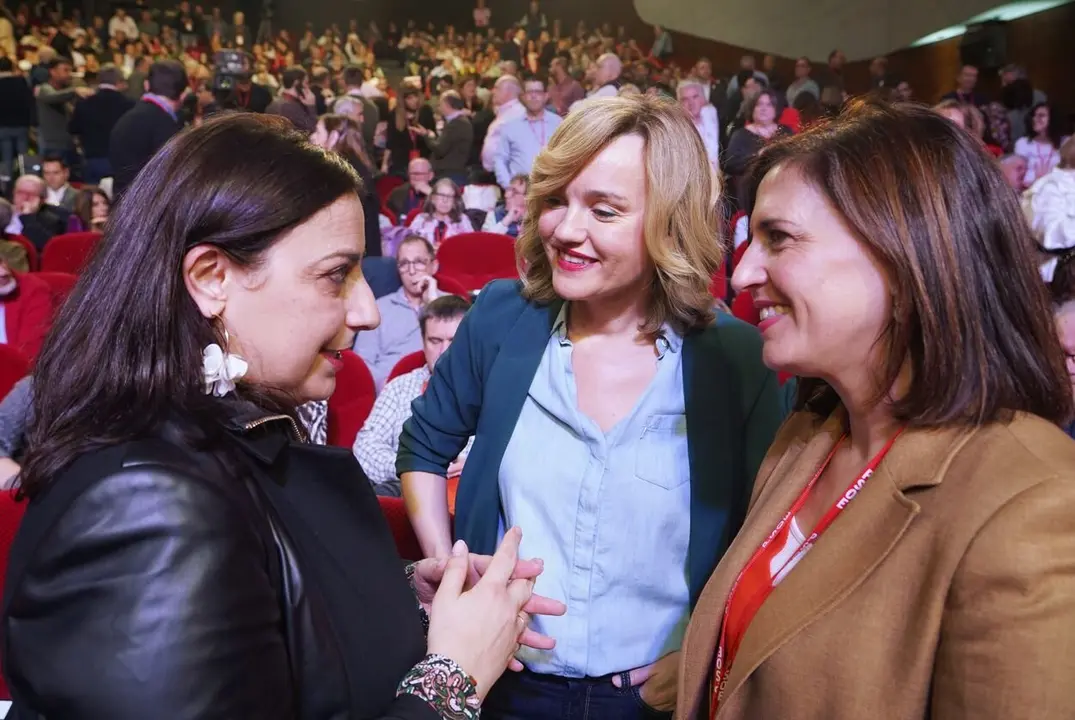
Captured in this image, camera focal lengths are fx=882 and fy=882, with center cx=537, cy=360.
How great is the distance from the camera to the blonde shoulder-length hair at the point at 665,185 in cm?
149

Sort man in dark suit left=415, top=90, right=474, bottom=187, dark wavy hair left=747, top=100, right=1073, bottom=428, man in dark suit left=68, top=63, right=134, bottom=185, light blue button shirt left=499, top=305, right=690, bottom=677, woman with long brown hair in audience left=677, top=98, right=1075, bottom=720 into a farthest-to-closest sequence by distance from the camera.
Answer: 1. man in dark suit left=415, top=90, right=474, bottom=187
2. man in dark suit left=68, top=63, right=134, bottom=185
3. light blue button shirt left=499, top=305, right=690, bottom=677
4. dark wavy hair left=747, top=100, right=1073, bottom=428
5. woman with long brown hair in audience left=677, top=98, right=1075, bottom=720

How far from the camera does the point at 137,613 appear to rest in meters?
0.76

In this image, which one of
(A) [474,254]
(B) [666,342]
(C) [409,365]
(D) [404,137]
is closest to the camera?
(B) [666,342]

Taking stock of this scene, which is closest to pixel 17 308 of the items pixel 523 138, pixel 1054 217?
pixel 523 138

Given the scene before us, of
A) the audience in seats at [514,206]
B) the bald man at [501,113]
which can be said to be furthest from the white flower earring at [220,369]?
the bald man at [501,113]

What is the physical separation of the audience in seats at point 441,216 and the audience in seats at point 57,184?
10.8 ft

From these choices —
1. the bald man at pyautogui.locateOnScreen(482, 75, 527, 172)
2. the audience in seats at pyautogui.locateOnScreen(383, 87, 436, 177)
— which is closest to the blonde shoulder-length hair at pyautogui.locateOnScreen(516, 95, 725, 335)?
the bald man at pyautogui.locateOnScreen(482, 75, 527, 172)

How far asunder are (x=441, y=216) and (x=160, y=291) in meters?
5.23

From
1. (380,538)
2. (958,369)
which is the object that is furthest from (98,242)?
(958,369)

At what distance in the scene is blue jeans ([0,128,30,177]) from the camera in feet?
30.2

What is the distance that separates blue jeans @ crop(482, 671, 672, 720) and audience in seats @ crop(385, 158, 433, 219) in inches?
244

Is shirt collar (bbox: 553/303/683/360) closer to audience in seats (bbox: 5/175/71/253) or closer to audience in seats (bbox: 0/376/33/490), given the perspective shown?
audience in seats (bbox: 0/376/33/490)

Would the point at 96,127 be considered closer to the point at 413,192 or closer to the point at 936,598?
the point at 413,192

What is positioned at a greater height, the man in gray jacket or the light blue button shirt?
the light blue button shirt
